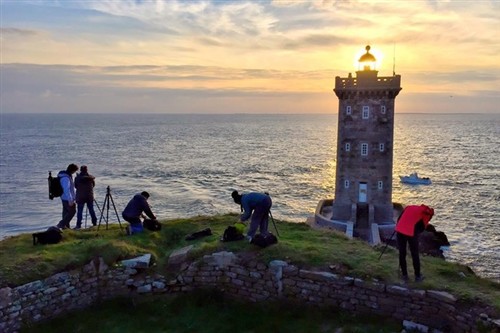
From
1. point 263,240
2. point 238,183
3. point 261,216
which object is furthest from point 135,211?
point 238,183

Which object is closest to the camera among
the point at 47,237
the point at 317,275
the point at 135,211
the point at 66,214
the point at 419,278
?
the point at 419,278

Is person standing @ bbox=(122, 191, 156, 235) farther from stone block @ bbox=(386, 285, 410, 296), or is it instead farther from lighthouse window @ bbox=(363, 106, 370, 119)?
lighthouse window @ bbox=(363, 106, 370, 119)

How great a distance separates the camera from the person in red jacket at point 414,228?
11766 millimetres

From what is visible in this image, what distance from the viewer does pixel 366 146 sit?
115 feet

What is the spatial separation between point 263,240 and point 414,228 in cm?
434

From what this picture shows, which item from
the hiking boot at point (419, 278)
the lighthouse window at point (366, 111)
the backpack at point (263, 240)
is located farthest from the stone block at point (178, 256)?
the lighthouse window at point (366, 111)

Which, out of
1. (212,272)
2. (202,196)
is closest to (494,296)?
(212,272)

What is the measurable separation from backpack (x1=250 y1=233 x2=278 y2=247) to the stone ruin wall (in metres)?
0.72

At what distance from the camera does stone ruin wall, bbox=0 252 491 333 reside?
36.7 feet

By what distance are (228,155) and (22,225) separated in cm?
6140

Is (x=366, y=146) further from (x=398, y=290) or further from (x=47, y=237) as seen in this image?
(x=47, y=237)

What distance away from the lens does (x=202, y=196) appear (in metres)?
53.3

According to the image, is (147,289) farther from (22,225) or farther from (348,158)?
(22,225)

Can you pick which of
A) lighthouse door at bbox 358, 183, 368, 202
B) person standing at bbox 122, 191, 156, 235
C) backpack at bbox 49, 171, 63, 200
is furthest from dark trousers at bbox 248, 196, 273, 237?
lighthouse door at bbox 358, 183, 368, 202
